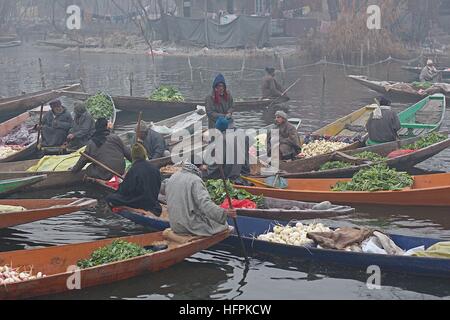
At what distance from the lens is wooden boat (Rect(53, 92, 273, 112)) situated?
2212 cm

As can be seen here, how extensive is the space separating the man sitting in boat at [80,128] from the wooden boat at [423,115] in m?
7.23

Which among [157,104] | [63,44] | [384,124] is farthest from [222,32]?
[384,124]

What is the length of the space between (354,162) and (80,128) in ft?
19.5

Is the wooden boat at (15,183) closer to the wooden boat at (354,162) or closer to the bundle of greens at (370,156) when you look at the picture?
the wooden boat at (354,162)

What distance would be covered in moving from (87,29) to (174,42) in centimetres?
1026

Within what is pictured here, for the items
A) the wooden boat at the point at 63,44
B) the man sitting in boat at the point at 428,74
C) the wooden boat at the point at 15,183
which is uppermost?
the wooden boat at the point at 63,44

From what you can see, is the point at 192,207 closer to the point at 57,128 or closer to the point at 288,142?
the point at 288,142

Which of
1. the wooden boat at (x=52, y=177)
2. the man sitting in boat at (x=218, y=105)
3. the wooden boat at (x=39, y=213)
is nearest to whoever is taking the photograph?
the wooden boat at (x=39, y=213)

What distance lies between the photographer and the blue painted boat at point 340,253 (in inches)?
361

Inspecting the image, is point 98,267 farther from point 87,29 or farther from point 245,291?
point 87,29

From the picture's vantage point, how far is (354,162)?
14.1 meters

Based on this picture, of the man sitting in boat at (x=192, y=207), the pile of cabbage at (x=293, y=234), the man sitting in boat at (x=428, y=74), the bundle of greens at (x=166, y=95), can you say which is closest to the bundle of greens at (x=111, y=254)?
the man sitting in boat at (x=192, y=207)

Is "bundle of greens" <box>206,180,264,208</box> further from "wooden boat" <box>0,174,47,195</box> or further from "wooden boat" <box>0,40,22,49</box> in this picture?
"wooden boat" <box>0,40,22,49</box>

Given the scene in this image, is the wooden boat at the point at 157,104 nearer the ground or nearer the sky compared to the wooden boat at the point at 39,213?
nearer the sky
